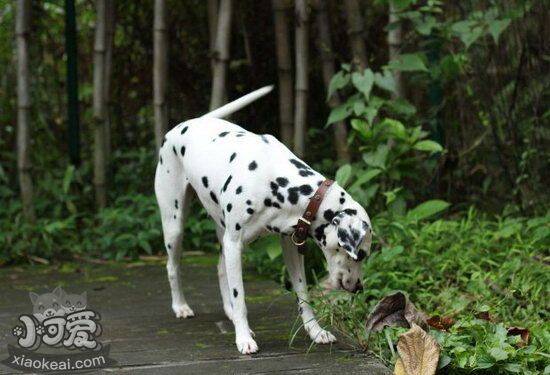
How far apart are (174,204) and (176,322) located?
58 cm

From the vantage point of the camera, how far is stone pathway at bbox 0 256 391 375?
3682 millimetres

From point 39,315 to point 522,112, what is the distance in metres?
3.41

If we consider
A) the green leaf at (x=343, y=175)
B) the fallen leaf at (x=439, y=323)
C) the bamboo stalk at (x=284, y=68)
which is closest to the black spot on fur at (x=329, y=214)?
the fallen leaf at (x=439, y=323)

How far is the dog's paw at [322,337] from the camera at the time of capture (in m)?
3.97

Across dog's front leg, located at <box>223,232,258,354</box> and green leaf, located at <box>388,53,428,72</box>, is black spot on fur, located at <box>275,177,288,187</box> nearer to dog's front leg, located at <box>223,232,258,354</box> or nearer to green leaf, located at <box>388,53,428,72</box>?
dog's front leg, located at <box>223,232,258,354</box>

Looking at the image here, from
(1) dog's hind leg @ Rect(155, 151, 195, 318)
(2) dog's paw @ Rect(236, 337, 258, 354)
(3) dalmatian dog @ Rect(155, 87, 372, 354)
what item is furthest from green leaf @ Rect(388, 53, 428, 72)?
(2) dog's paw @ Rect(236, 337, 258, 354)

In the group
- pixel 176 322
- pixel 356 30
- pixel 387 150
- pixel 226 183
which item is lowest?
pixel 176 322

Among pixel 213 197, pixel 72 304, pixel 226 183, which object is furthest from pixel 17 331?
pixel 226 183

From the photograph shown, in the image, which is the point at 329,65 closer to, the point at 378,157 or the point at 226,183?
the point at 378,157

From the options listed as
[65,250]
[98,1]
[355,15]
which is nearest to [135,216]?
[65,250]

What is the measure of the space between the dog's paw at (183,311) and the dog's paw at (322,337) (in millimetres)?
834

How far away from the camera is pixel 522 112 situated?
594 cm

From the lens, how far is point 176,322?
4.51 meters

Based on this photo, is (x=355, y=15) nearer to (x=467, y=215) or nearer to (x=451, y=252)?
(x=467, y=215)
